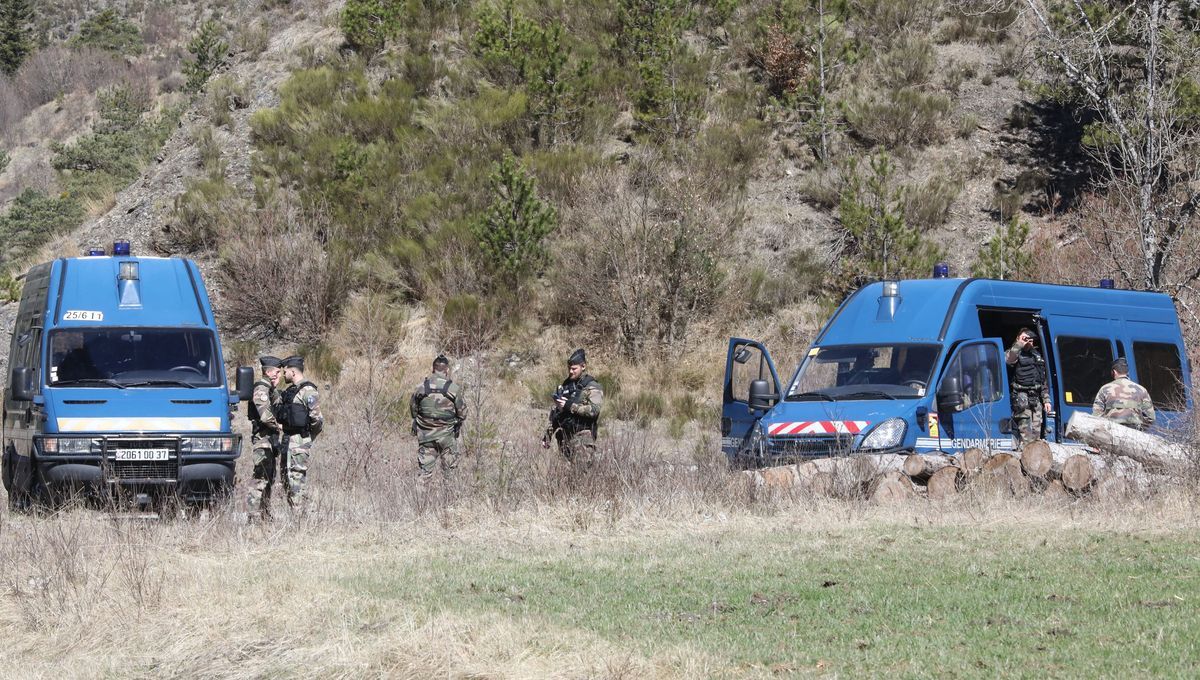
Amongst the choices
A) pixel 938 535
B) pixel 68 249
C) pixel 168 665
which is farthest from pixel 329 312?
pixel 168 665

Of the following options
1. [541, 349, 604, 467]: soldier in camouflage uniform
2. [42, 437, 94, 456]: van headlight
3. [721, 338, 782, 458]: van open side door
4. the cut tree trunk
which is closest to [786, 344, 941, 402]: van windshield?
[721, 338, 782, 458]: van open side door

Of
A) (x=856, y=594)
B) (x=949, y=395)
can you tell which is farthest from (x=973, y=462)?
(x=856, y=594)

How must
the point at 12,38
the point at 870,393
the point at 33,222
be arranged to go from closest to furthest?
1. the point at 870,393
2. the point at 33,222
3. the point at 12,38

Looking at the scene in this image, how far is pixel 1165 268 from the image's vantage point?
23.0m

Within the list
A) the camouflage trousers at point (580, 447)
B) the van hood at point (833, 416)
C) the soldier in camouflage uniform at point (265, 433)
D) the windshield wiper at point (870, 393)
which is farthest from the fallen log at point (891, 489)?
the soldier in camouflage uniform at point (265, 433)

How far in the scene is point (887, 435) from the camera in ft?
40.4

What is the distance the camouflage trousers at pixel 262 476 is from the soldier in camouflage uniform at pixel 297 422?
28 centimetres

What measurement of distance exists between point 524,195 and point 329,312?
4621 mm

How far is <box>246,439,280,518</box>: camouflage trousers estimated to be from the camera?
1188 cm

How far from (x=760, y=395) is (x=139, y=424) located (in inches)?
238

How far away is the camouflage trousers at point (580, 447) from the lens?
11945 mm

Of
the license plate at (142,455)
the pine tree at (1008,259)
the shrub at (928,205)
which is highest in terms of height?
the shrub at (928,205)

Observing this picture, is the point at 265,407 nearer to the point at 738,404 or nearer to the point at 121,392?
the point at 121,392

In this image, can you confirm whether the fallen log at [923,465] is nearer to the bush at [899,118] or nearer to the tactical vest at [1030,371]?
the tactical vest at [1030,371]
